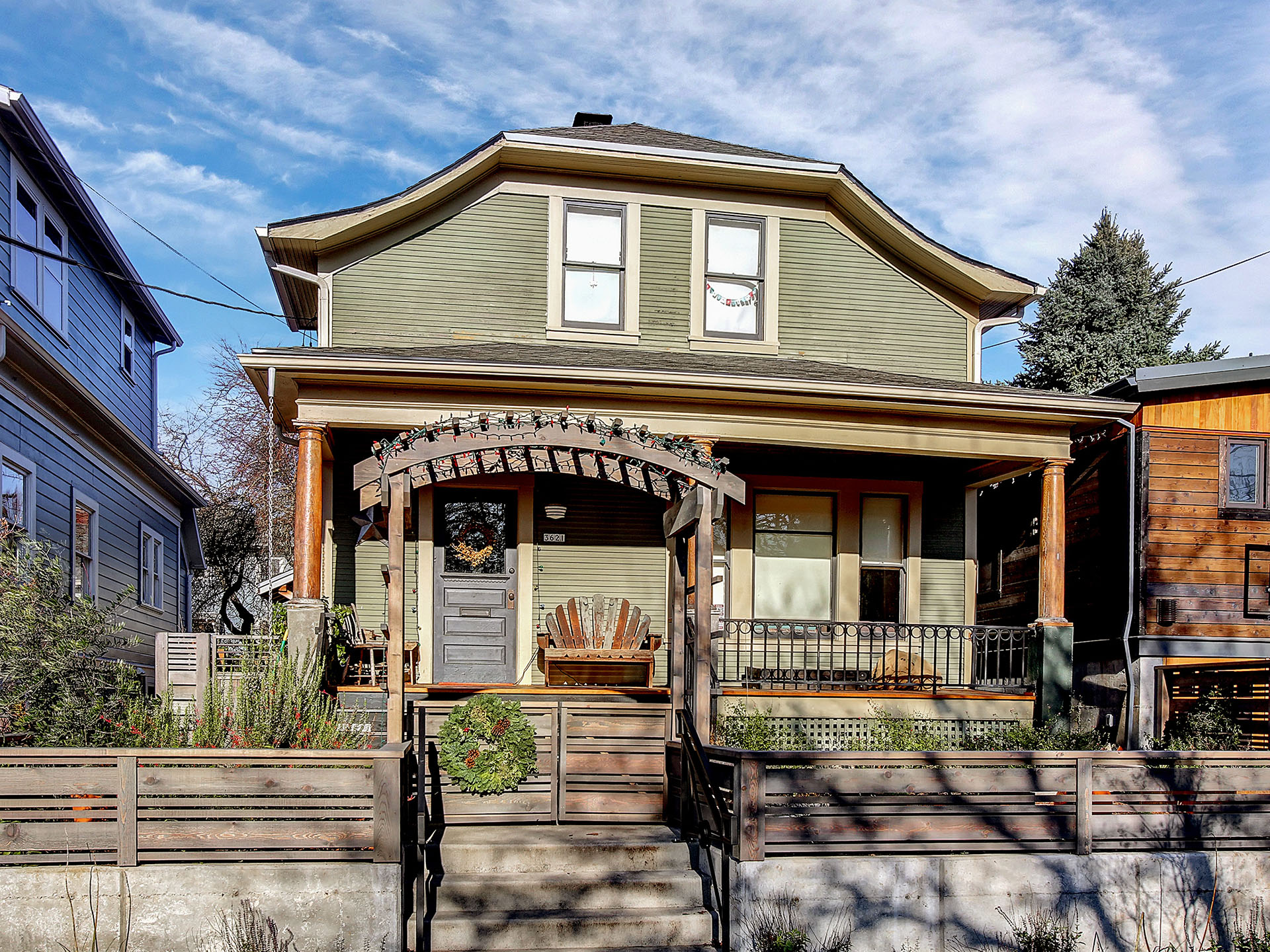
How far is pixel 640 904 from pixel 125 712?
11.4 feet

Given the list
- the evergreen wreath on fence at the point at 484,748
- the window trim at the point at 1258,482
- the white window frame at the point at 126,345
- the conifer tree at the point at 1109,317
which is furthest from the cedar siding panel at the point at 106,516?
the conifer tree at the point at 1109,317

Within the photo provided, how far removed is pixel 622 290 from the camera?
11.8 metres

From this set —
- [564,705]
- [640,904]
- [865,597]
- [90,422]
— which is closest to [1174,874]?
[640,904]

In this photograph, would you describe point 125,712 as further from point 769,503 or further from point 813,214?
point 813,214

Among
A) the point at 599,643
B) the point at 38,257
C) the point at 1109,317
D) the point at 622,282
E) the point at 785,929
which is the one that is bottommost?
the point at 785,929

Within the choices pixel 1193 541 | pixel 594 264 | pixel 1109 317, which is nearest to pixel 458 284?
pixel 594 264

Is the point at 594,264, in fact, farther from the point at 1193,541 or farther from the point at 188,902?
the point at 188,902

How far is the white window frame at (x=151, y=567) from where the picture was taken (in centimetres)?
1644

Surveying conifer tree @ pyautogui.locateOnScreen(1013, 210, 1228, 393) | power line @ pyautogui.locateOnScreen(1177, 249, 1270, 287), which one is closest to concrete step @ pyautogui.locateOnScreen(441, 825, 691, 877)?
power line @ pyautogui.locateOnScreen(1177, 249, 1270, 287)

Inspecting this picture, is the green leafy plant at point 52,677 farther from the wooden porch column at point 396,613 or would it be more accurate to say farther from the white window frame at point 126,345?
the white window frame at point 126,345

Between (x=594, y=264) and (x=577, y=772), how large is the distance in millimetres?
6297

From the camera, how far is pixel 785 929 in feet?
19.4

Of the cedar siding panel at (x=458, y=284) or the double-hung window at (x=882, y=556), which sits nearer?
the cedar siding panel at (x=458, y=284)

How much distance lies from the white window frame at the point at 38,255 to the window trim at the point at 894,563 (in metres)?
9.83
